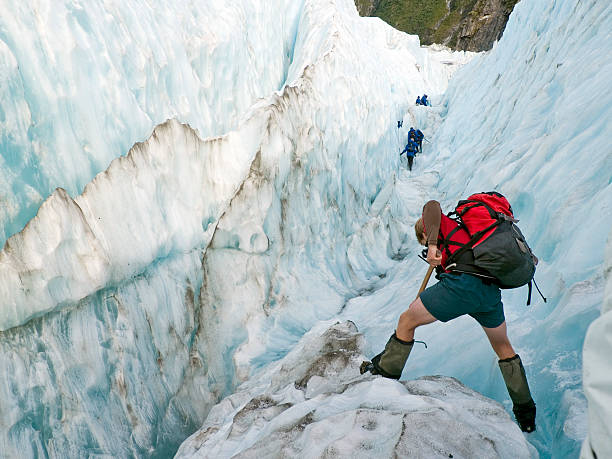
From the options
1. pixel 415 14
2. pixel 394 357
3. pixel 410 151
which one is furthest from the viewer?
pixel 415 14

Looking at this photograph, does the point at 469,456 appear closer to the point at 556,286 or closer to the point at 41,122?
the point at 556,286

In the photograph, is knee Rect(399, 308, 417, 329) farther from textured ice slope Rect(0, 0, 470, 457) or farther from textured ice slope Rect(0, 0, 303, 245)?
textured ice slope Rect(0, 0, 303, 245)

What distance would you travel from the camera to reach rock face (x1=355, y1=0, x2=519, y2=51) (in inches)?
1698

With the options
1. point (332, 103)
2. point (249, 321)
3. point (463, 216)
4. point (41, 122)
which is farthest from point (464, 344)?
point (332, 103)

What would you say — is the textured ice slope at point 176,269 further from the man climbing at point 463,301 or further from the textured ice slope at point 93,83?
the man climbing at point 463,301

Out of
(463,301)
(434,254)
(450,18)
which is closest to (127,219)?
(434,254)

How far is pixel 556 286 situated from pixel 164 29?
4275mm

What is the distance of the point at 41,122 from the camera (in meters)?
3.08

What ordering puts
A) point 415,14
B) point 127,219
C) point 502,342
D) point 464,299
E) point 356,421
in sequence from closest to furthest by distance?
point 356,421, point 464,299, point 502,342, point 127,219, point 415,14

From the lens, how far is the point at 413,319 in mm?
2223

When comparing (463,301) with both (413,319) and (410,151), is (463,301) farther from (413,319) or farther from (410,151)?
(410,151)

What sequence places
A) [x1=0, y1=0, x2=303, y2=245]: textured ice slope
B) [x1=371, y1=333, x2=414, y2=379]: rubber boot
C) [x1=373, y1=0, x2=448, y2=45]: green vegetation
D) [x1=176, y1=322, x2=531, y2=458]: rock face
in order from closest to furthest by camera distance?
1. [x1=176, y1=322, x2=531, y2=458]: rock face
2. [x1=371, y1=333, x2=414, y2=379]: rubber boot
3. [x1=0, y1=0, x2=303, y2=245]: textured ice slope
4. [x1=373, y1=0, x2=448, y2=45]: green vegetation

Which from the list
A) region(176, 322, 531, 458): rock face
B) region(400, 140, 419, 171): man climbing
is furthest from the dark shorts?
region(400, 140, 419, 171): man climbing

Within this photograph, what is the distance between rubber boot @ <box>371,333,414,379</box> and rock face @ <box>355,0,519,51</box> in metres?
45.2
